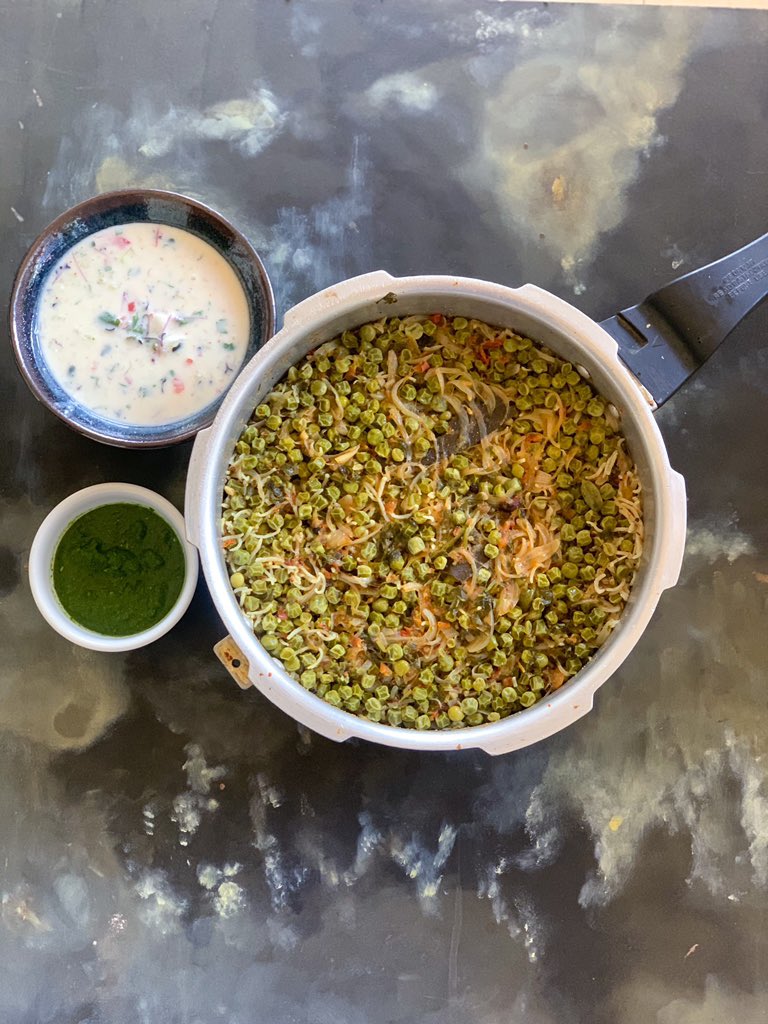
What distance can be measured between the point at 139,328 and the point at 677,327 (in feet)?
4.25

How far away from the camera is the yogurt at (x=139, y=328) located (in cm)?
201

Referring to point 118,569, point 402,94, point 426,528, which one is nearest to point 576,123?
point 402,94

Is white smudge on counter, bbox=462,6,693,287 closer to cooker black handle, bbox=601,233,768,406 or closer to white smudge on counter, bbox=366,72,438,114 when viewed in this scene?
white smudge on counter, bbox=366,72,438,114

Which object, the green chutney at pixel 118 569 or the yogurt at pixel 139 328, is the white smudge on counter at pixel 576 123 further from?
the green chutney at pixel 118 569

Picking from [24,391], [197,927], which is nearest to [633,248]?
[24,391]

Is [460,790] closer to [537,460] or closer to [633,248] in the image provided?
[537,460]

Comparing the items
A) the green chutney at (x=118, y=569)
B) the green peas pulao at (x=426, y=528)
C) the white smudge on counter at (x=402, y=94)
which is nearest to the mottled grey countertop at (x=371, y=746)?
the white smudge on counter at (x=402, y=94)

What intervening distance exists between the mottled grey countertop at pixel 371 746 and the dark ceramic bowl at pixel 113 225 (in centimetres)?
21

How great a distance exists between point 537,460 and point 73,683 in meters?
1.35

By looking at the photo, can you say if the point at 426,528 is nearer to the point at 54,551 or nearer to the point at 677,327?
the point at 677,327

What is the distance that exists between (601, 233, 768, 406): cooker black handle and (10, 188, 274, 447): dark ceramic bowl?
87cm

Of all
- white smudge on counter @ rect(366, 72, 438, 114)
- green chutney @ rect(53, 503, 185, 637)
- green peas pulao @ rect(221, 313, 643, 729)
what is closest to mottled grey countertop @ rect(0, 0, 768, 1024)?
white smudge on counter @ rect(366, 72, 438, 114)

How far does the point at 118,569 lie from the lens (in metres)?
2.07

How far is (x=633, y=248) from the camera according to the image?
2.27m
